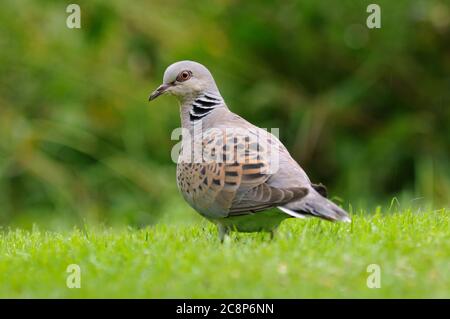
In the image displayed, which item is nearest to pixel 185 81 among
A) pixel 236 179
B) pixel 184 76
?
pixel 184 76

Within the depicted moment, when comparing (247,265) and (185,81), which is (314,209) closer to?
(247,265)

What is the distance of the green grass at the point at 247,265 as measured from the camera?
5316mm

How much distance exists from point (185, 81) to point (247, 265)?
2.23 meters

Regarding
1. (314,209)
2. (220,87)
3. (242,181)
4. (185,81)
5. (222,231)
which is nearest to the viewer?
(314,209)

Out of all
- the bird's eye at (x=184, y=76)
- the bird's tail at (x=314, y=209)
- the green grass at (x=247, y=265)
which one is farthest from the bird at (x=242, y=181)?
the bird's eye at (x=184, y=76)

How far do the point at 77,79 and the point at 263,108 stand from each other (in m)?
2.72

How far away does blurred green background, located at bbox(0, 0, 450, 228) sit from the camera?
11.7m

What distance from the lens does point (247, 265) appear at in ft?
18.0

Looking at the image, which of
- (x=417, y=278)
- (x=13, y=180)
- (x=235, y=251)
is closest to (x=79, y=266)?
(x=235, y=251)

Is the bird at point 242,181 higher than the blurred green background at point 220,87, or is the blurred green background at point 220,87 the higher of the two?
the blurred green background at point 220,87

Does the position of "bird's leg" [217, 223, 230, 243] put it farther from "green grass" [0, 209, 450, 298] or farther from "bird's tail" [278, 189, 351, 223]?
"bird's tail" [278, 189, 351, 223]

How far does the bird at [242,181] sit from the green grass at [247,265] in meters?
0.21

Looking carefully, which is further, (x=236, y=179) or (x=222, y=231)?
(x=222, y=231)

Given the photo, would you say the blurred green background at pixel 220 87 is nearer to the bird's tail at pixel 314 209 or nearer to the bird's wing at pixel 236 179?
the bird's wing at pixel 236 179
